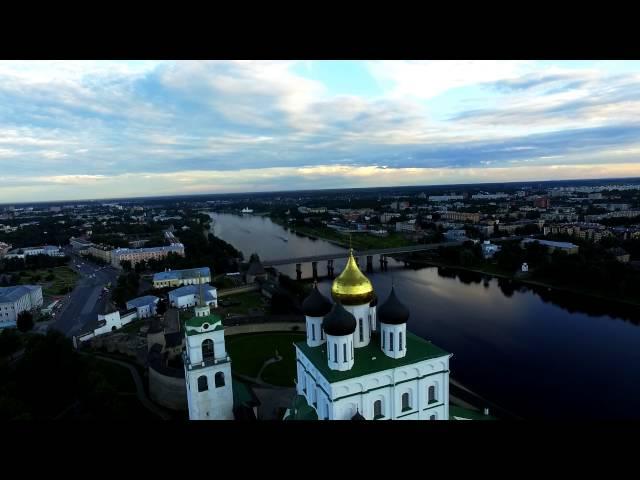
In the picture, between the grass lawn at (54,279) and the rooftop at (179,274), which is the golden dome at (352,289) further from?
the grass lawn at (54,279)

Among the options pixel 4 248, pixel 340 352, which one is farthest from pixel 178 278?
pixel 4 248

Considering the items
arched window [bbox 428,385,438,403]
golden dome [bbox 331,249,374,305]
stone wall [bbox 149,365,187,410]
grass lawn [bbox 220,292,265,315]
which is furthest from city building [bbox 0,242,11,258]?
arched window [bbox 428,385,438,403]

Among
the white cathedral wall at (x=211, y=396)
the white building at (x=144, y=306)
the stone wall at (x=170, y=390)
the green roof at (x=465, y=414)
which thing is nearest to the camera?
the green roof at (x=465, y=414)

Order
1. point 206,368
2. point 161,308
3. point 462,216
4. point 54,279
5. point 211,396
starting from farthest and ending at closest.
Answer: point 462,216, point 54,279, point 161,308, point 211,396, point 206,368

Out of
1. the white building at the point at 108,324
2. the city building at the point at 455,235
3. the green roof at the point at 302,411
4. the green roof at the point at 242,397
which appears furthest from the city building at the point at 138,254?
the green roof at the point at 302,411

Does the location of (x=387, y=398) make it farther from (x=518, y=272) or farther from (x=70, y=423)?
(x=518, y=272)

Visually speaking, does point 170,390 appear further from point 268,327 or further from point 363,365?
point 363,365

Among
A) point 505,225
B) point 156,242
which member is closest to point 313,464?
point 156,242
